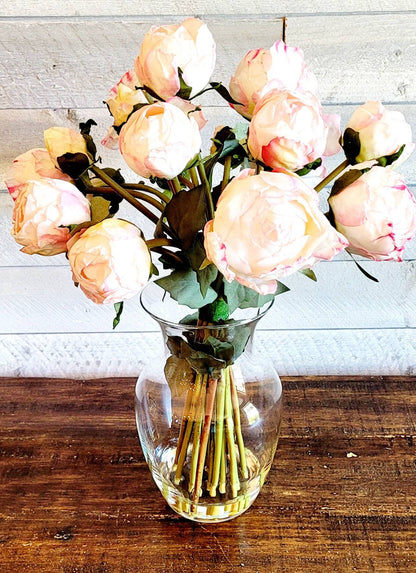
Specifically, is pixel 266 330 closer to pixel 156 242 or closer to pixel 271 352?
pixel 271 352

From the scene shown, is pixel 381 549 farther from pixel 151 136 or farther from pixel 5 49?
pixel 5 49

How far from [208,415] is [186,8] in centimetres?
57

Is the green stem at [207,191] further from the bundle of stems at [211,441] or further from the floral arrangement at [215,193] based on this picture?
the bundle of stems at [211,441]

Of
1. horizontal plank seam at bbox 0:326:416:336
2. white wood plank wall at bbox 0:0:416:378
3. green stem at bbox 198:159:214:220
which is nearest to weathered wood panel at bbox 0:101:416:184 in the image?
white wood plank wall at bbox 0:0:416:378

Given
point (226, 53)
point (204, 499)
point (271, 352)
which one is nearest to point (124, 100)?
point (226, 53)

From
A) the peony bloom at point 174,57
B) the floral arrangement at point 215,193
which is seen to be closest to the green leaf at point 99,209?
the floral arrangement at point 215,193

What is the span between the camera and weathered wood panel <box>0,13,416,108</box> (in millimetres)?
911

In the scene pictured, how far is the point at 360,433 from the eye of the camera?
3.08ft

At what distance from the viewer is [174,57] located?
586 mm

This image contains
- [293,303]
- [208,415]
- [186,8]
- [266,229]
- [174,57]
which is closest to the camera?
[266,229]

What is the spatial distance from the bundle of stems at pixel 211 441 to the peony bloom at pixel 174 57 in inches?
12.0

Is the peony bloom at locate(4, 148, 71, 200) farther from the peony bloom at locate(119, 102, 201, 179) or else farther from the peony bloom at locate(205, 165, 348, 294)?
the peony bloom at locate(205, 165, 348, 294)

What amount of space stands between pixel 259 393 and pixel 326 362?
39 cm

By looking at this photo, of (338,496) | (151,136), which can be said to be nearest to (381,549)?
(338,496)
